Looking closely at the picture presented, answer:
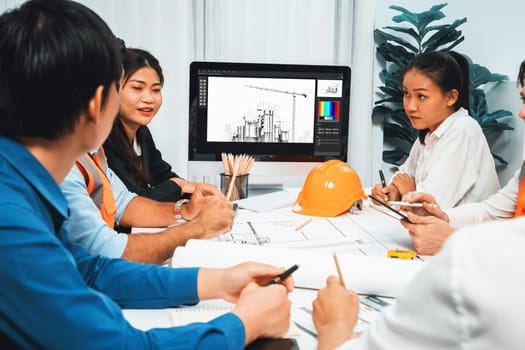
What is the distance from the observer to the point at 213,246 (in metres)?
1.21

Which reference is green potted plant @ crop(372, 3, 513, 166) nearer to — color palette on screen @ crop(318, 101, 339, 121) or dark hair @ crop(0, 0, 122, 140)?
color palette on screen @ crop(318, 101, 339, 121)

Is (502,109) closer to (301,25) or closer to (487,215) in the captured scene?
(301,25)

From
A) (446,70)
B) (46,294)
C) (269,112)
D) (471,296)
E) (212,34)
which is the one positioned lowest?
(46,294)

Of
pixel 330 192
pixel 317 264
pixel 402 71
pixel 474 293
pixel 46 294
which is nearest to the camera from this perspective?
pixel 474 293

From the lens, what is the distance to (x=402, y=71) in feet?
10.2

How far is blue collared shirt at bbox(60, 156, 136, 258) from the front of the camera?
119 centimetres

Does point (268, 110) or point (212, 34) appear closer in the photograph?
point (268, 110)

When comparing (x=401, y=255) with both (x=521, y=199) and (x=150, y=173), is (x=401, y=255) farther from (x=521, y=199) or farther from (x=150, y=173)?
(x=150, y=173)

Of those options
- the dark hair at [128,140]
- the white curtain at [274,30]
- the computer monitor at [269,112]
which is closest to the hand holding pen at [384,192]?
the computer monitor at [269,112]

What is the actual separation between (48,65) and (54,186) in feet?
0.61

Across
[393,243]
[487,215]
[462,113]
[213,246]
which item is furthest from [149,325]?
[462,113]

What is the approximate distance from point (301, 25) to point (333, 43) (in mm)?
214

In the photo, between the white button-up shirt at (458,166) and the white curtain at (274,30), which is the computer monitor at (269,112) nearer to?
the white button-up shirt at (458,166)

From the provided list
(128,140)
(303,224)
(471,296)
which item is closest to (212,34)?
(128,140)
